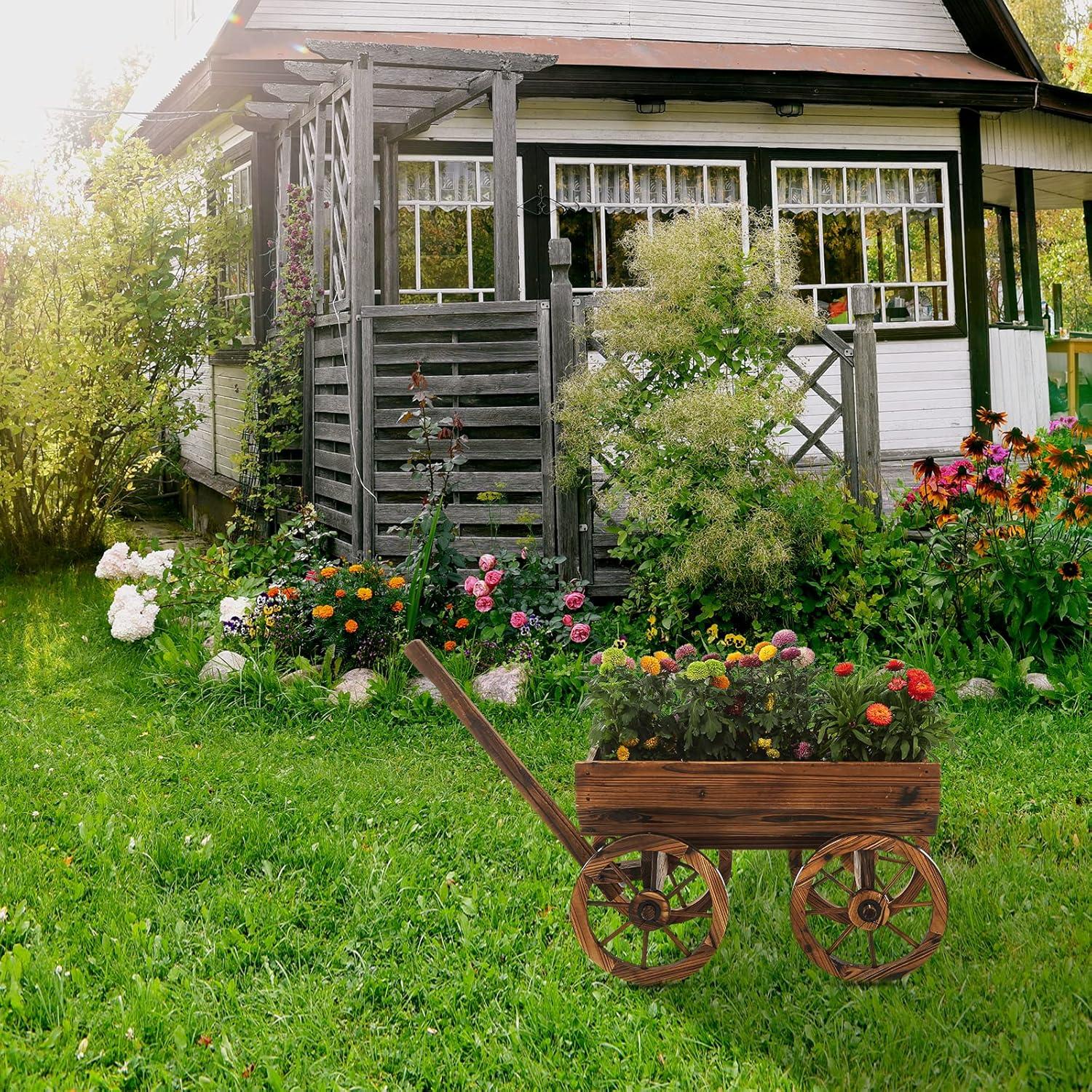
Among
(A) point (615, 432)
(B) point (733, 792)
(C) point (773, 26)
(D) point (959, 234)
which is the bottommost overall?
(B) point (733, 792)

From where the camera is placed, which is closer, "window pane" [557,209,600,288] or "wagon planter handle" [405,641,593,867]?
"wagon planter handle" [405,641,593,867]

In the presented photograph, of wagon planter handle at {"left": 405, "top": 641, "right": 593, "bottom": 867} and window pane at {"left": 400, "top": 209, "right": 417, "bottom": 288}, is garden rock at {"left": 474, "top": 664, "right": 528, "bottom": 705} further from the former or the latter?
window pane at {"left": 400, "top": 209, "right": 417, "bottom": 288}

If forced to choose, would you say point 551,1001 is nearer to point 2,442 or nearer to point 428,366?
point 428,366

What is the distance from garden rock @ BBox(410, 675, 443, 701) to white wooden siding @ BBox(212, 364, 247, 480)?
200 inches

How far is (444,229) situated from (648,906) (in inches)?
321

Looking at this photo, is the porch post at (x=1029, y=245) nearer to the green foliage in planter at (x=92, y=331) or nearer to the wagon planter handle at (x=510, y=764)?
the green foliage in planter at (x=92, y=331)

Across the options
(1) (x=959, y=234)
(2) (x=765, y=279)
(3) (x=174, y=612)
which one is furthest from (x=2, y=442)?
(1) (x=959, y=234)

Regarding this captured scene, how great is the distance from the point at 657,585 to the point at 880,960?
3.00 meters

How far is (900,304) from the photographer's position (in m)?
11.6

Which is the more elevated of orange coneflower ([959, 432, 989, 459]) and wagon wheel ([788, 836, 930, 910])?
orange coneflower ([959, 432, 989, 459])

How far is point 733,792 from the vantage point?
325 cm

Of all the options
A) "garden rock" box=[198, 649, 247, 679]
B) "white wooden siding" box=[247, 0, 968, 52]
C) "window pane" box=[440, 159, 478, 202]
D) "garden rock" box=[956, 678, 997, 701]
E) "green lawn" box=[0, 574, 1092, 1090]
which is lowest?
"green lawn" box=[0, 574, 1092, 1090]

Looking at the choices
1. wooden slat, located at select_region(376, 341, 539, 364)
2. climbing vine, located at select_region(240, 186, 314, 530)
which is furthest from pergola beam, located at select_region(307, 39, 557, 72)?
climbing vine, located at select_region(240, 186, 314, 530)

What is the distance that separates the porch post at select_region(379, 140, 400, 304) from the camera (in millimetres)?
9891
